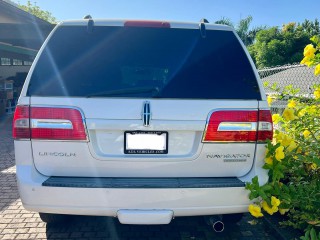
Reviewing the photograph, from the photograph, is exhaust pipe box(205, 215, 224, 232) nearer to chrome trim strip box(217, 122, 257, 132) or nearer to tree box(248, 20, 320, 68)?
chrome trim strip box(217, 122, 257, 132)

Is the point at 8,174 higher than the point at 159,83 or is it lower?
lower

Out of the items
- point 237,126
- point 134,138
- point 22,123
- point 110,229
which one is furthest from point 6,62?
point 237,126

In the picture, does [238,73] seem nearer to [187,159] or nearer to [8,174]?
[187,159]

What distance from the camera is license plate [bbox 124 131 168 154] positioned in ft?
7.59

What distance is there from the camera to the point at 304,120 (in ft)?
10.2

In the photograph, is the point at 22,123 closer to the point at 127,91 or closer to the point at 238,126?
the point at 127,91

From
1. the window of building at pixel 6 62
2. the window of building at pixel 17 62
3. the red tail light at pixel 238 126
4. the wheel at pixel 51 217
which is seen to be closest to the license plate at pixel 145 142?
the red tail light at pixel 238 126

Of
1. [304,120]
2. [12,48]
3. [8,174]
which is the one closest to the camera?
[304,120]

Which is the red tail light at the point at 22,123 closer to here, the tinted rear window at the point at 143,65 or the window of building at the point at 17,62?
the tinted rear window at the point at 143,65

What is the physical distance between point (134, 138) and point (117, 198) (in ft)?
1.53

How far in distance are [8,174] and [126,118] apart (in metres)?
3.64

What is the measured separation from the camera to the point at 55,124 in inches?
91.3

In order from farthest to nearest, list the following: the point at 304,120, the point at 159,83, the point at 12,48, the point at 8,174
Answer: the point at 12,48
the point at 8,174
the point at 304,120
the point at 159,83

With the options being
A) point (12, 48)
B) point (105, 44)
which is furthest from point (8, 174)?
point (12, 48)
